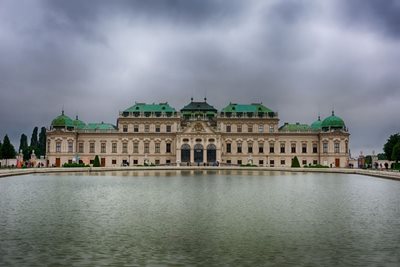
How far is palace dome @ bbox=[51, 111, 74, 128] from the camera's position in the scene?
10944 centimetres

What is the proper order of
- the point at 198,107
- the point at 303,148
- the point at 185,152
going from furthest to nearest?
1. the point at 198,107
2. the point at 303,148
3. the point at 185,152

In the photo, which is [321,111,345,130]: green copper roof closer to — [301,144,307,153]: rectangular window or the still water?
[301,144,307,153]: rectangular window

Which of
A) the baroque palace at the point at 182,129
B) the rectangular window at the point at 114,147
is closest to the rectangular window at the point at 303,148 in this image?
the baroque palace at the point at 182,129

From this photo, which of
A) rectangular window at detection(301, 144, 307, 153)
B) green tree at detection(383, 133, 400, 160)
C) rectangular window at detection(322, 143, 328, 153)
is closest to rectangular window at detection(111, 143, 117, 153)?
rectangular window at detection(301, 144, 307, 153)

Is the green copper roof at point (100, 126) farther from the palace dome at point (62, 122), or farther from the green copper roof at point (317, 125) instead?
the green copper roof at point (317, 125)

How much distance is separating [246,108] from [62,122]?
42.0m

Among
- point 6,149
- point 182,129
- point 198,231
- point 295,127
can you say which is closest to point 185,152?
point 182,129

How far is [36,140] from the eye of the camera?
142500mm

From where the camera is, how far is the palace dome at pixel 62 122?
109 metres

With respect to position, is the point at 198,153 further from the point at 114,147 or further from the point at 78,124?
the point at 78,124

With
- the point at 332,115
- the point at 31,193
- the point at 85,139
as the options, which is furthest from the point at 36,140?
the point at 31,193

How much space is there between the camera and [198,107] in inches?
4510

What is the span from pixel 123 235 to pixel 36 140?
131068mm

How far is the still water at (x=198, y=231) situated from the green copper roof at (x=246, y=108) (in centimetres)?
7725
